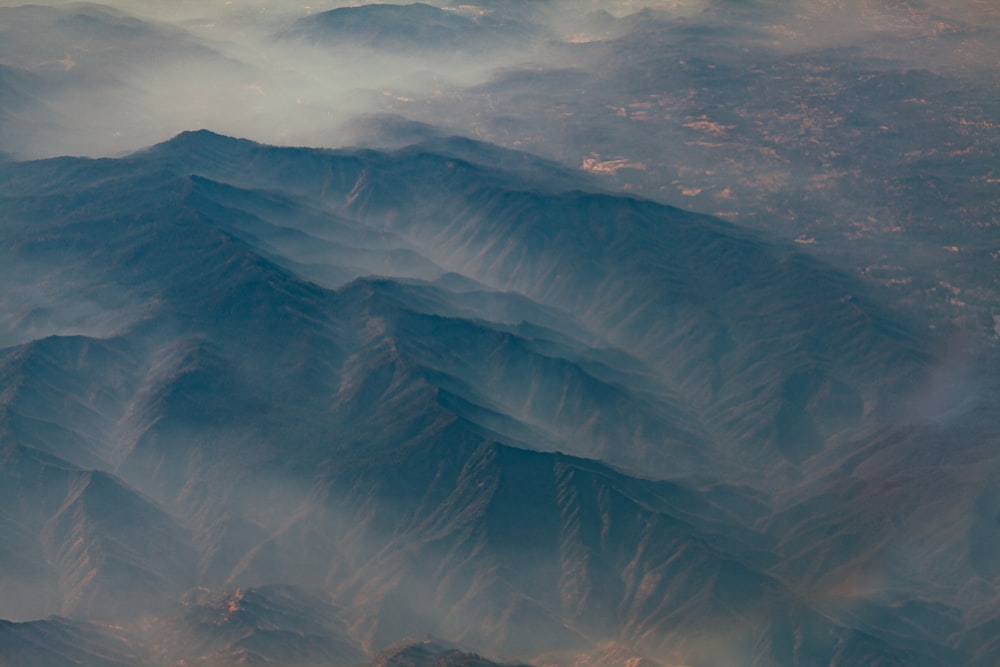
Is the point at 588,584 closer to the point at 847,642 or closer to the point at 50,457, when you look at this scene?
the point at 847,642

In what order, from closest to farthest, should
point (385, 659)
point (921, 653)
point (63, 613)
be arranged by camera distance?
point (385, 659), point (63, 613), point (921, 653)

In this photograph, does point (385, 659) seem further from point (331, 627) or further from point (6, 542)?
point (6, 542)

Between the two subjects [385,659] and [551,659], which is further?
[551,659]

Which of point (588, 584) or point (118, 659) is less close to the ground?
point (118, 659)

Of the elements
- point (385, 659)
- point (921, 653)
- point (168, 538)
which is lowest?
point (921, 653)

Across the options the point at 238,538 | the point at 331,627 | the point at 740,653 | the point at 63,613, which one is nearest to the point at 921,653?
the point at 740,653

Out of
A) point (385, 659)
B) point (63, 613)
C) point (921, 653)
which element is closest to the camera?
point (385, 659)


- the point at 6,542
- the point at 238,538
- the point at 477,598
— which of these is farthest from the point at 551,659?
the point at 6,542

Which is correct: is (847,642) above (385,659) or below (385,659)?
below

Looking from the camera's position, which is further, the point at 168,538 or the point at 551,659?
the point at 168,538
